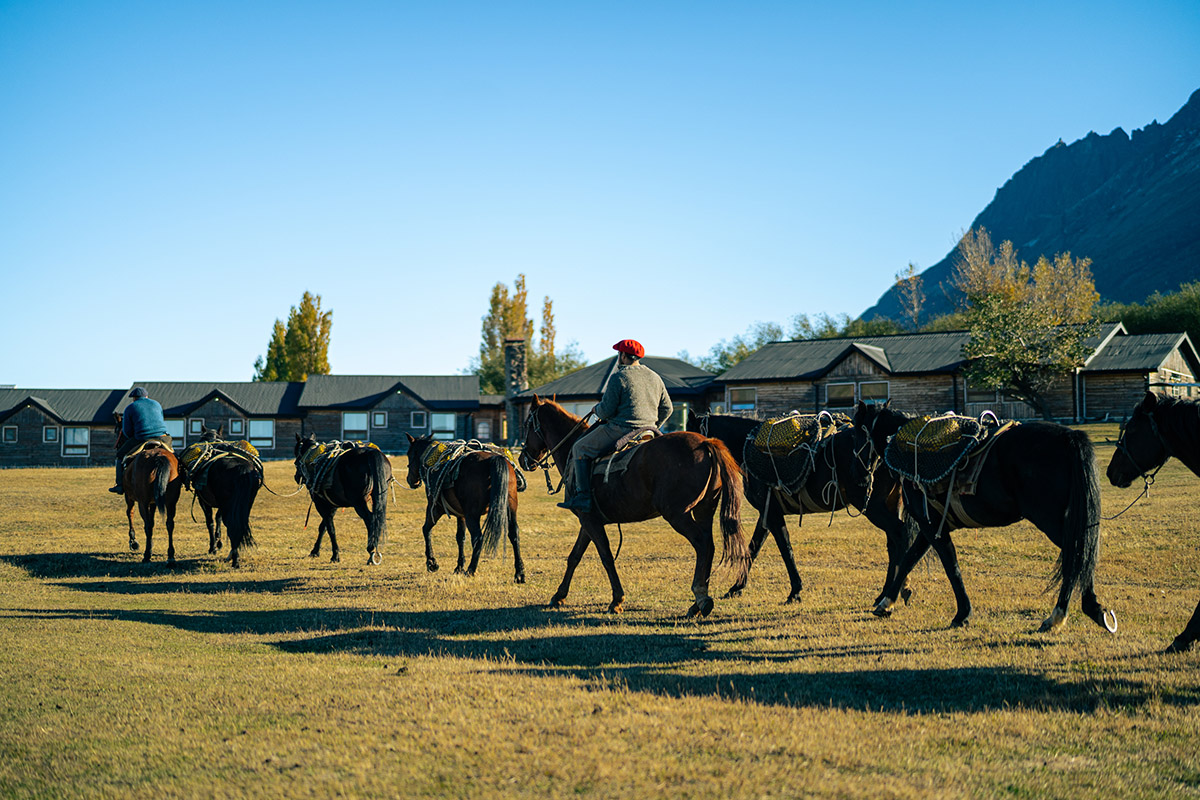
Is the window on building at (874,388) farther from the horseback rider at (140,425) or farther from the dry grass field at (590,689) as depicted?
the horseback rider at (140,425)

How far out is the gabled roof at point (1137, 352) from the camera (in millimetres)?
38750

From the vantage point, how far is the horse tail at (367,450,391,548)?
12.8 meters

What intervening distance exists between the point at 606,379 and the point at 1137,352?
91.8 ft

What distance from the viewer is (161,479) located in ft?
47.4

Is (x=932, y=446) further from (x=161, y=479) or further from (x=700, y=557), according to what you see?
(x=161, y=479)

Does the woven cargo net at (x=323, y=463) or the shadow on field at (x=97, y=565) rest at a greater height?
the woven cargo net at (x=323, y=463)

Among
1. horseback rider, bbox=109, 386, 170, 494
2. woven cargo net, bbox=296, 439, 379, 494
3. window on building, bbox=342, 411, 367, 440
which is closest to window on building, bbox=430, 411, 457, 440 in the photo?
window on building, bbox=342, 411, 367, 440

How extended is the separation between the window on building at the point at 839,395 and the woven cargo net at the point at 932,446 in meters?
37.2

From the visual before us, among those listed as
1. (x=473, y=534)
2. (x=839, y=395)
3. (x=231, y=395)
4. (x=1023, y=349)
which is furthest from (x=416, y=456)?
(x=231, y=395)

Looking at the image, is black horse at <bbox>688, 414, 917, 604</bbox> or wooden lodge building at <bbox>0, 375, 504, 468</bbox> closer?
black horse at <bbox>688, 414, 917, 604</bbox>

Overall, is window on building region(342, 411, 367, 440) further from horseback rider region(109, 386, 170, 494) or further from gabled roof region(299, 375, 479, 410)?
horseback rider region(109, 386, 170, 494)

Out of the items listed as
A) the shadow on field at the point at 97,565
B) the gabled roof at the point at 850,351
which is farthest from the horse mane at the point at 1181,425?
the gabled roof at the point at 850,351

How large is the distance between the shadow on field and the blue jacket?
2213mm

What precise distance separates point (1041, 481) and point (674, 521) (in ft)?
11.8
